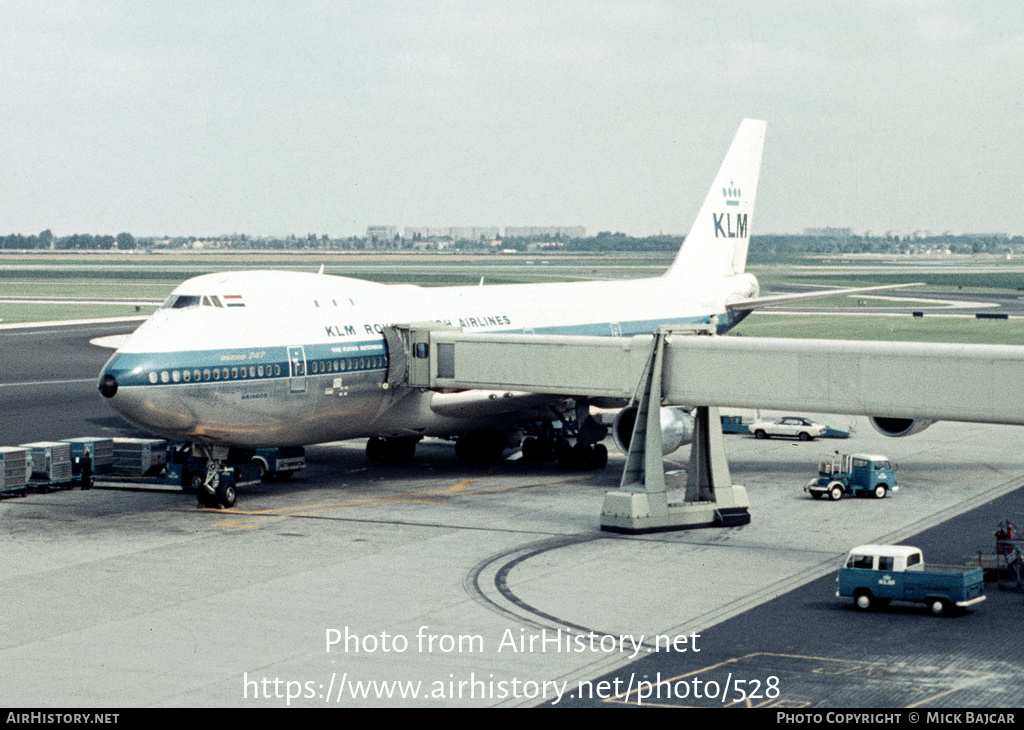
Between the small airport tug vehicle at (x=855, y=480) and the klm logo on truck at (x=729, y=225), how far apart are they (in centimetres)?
2059

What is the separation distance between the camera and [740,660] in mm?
28172

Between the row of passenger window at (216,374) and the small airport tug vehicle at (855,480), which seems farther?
the small airport tug vehicle at (855,480)

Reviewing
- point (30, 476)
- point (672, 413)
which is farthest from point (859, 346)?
point (30, 476)

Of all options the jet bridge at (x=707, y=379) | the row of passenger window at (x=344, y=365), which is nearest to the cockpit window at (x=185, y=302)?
the row of passenger window at (x=344, y=365)

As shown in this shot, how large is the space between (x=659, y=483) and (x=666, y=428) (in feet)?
14.9

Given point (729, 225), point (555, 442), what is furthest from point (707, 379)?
point (729, 225)

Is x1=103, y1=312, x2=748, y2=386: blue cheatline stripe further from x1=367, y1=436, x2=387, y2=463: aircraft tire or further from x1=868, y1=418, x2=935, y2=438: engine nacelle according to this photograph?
x1=868, y1=418, x2=935, y2=438: engine nacelle

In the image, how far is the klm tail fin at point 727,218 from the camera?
67.1m

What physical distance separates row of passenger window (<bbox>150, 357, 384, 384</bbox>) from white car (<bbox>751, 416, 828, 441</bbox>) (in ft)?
82.4

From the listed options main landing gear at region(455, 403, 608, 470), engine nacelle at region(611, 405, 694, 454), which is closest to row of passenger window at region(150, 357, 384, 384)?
main landing gear at region(455, 403, 608, 470)

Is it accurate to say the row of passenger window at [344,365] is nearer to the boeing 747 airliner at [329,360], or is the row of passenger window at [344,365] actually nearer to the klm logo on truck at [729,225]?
the boeing 747 airliner at [329,360]

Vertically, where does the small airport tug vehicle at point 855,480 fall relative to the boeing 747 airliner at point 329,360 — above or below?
below

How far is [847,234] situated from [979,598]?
87.8 metres

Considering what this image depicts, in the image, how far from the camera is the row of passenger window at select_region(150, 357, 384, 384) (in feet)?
140
